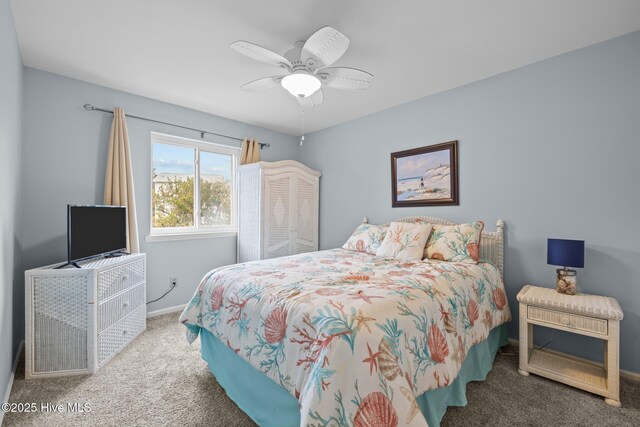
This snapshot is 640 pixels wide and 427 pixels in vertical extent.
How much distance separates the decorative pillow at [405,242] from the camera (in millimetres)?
2723

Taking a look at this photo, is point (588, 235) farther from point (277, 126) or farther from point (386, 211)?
point (277, 126)

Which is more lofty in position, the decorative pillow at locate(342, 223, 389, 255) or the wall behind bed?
the wall behind bed

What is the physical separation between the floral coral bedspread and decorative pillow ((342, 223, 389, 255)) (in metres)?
0.79

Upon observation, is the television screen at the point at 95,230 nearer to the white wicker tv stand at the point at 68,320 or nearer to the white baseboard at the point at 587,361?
the white wicker tv stand at the point at 68,320

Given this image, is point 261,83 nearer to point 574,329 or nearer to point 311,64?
point 311,64

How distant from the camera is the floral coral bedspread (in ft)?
3.73

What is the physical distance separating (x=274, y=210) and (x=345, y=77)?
2.12 meters

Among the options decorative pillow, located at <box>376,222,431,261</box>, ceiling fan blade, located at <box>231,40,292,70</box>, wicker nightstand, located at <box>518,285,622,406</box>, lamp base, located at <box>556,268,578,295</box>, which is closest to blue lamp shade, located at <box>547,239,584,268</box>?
lamp base, located at <box>556,268,578,295</box>

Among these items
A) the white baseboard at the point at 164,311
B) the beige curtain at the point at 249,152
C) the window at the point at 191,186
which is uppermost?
the beige curtain at the point at 249,152

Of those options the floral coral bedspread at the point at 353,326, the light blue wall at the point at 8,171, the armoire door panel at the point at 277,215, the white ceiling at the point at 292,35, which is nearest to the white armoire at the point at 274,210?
the armoire door panel at the point at 277,215

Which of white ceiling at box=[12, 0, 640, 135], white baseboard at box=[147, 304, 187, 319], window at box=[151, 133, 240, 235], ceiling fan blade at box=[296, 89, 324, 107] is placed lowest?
white baseboard at box=[147, 304, 187, 319]

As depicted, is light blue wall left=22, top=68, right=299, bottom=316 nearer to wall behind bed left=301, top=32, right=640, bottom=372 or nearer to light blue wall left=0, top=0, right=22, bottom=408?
light blue wall left=0, top=0, right=22, bottom=408

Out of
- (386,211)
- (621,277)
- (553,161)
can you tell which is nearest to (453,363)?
(621,277)

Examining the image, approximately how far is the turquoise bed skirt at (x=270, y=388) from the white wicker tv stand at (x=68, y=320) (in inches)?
33.0
